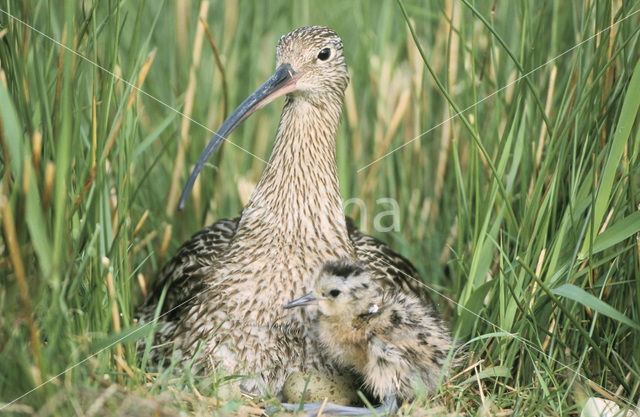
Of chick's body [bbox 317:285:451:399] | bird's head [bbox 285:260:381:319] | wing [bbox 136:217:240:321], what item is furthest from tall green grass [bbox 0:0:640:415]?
bird's head [bbox 285:260:381:319]

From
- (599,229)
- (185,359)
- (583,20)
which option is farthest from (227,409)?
(583,20)

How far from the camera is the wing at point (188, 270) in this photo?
139 inches

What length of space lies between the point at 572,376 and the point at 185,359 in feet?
4.59

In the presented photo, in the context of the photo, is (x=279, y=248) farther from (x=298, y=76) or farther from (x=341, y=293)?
(x=298, y=76)

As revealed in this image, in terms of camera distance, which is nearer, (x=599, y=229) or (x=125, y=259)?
(x=125, y=259)

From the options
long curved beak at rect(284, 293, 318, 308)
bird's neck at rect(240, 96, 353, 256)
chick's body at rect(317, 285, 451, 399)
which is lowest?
chick's body at rect(317, 285, 451, 399)

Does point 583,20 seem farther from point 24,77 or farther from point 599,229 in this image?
point 24,77

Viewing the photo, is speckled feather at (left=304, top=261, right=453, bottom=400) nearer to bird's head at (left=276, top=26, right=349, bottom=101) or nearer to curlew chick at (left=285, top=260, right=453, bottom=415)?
curlew chick at (left=285, top=260, right=453, bottom=415)

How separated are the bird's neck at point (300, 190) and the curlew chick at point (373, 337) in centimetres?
27

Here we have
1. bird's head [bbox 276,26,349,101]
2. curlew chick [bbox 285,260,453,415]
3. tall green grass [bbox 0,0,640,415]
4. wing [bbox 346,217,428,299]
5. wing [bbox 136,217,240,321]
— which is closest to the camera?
tall green grass [bbox 0,0,640,415]

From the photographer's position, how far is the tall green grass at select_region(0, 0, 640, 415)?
98.4 inches

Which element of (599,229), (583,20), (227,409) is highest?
(583,20)

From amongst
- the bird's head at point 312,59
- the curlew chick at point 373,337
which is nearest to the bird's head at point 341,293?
the curlew chick at point 373,337

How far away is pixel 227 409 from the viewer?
2764 mm
